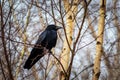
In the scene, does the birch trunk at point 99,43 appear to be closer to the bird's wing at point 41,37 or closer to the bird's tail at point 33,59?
the bird's tail at point 33,59

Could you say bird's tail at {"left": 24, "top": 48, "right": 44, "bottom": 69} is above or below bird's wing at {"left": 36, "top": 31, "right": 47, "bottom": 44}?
below

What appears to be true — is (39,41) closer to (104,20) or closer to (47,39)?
(47,39)

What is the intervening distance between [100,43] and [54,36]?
30.0 inches

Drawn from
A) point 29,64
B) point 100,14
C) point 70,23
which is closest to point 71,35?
point 70,23

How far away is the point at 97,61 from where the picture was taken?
374cm

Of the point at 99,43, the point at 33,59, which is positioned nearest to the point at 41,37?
the point at 33,59

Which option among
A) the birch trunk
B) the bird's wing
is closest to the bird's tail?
the bird's wing

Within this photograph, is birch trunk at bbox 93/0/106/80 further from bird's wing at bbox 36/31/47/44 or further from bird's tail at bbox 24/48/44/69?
bird's wing at bbox 36/31/47/44

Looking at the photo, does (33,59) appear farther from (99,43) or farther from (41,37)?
(99,43)

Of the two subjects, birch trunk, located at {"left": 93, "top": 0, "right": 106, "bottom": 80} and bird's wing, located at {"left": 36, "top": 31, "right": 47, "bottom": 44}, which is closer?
birch trunk, located at {"left": 93, "top": 0, "right": 106, "bottom": 80}

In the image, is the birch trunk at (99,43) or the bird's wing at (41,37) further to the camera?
the bird's wing at (41,37)

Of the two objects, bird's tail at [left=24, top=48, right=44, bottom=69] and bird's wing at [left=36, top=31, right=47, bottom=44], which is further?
bird's wing at [left=36, top=31, right=47, bottom=44]

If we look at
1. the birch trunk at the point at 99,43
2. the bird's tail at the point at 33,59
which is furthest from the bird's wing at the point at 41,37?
the birch trunk at the point at 99,43

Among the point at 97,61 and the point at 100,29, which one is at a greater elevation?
the point at 100,29
